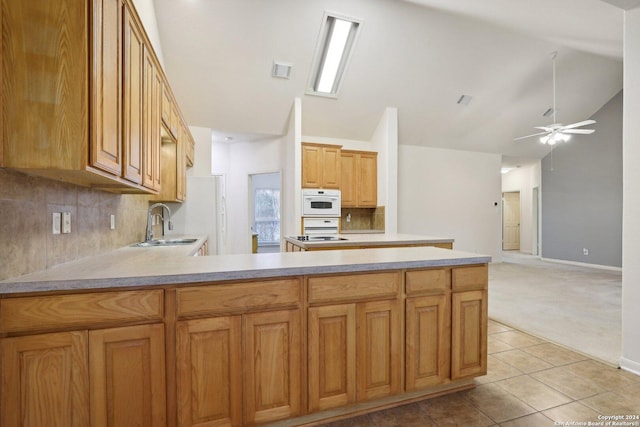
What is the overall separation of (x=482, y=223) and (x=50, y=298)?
7.71m

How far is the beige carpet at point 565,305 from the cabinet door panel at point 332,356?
2236 mm

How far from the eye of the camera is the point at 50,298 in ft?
4.02

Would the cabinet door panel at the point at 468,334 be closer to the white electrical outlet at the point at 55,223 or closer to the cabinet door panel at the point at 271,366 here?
the cabinet door panel at the point at 271,366

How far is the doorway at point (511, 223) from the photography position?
9852 millimetres

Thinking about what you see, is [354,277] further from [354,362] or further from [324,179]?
[324,179]

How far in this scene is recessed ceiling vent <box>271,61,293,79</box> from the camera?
14.7ft

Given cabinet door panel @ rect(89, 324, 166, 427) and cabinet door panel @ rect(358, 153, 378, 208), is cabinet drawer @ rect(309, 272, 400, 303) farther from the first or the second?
cabinet door panel @ rect(358, 153, 378, 208)

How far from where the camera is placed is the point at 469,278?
6.42ft

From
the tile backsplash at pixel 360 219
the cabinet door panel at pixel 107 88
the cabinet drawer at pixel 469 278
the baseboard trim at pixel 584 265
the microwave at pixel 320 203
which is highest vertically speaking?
the cabinet door panel at pixel 107 88

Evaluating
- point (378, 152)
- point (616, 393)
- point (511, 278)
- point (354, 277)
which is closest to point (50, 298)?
point (354, 277)

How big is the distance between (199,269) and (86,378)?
0.61 metres

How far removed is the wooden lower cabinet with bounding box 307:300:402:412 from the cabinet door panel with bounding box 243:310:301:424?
0.09 metres

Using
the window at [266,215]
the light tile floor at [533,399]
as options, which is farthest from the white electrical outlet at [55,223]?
the window at [266,215]

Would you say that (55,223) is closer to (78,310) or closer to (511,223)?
(78,310)
